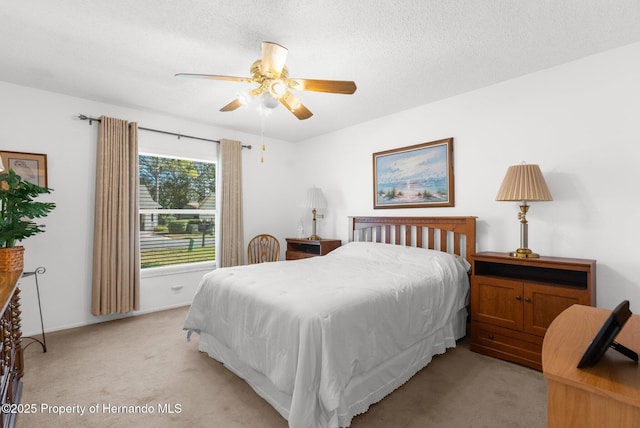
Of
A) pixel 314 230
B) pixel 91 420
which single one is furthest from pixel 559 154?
pixel 91 420

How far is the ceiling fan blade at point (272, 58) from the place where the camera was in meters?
1.96

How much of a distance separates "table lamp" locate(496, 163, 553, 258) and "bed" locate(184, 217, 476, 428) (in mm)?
485

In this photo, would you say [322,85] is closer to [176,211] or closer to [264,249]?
[176,211]

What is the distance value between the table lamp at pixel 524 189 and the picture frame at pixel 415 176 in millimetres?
779

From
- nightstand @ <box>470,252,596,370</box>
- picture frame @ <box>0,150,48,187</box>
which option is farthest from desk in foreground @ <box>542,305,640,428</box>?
picture frame @ <box>0,150,48,187</box>

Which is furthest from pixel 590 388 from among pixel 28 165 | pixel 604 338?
pixel 28 165

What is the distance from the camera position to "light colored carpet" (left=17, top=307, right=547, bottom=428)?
1809 millimetres

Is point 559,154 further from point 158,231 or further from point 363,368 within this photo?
point 158,231

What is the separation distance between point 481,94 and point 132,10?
3111mm

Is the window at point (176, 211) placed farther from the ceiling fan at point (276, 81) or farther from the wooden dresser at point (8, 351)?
the ceiling fan at point (276, 81)

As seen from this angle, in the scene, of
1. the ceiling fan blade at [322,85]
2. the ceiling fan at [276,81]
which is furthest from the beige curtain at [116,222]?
the ceiling fan blade at [322,85]

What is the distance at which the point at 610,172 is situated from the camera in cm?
238

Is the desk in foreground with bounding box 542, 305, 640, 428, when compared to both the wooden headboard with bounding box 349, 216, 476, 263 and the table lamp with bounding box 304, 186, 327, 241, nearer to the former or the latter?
the wooden headboard with bounding box 349, 216, 476, 263

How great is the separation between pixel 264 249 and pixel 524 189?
11.7ft
